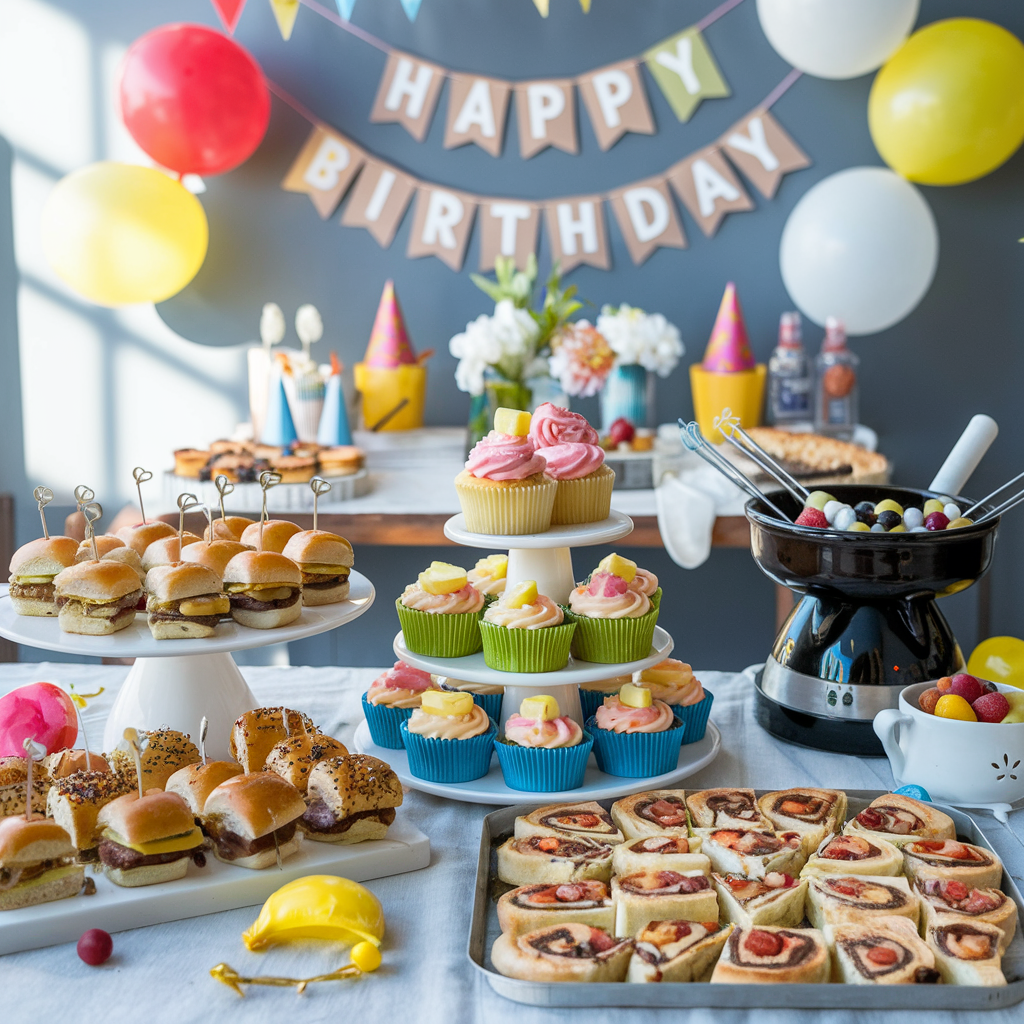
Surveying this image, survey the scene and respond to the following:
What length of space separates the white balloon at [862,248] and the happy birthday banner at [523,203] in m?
0.34

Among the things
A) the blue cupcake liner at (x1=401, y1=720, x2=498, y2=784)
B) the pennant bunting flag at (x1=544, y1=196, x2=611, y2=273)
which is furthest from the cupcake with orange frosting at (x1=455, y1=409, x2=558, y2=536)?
the pennant bunting flag at (x1=544, y1=196, x2=611, y2=273)

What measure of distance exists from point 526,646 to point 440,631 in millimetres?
117

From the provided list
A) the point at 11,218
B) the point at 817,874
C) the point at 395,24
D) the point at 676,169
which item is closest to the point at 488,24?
the point at 395,24

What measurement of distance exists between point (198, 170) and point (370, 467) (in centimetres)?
93

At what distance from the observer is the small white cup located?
3.68 ft

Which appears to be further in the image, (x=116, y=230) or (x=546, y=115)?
(x=546, y=115)

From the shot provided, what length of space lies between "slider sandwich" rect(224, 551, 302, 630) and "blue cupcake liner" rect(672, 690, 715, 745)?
0.44 metres

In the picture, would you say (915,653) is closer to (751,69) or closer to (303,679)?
(303,679)

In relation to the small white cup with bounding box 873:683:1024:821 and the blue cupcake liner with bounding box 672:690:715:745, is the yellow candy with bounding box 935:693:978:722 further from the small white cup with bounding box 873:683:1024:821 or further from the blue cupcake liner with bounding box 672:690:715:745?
the blue cupcake liner with bounding box 672:690:715:745

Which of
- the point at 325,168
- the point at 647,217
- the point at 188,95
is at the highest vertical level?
the point at 188,95

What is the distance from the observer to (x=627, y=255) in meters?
3.26

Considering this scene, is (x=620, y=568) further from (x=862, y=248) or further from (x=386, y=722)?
(x=862, y=248)

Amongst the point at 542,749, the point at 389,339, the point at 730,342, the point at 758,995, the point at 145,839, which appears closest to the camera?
the point at 758,995

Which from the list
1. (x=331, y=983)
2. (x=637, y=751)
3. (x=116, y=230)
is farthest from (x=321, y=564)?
(x=116, y=230)
